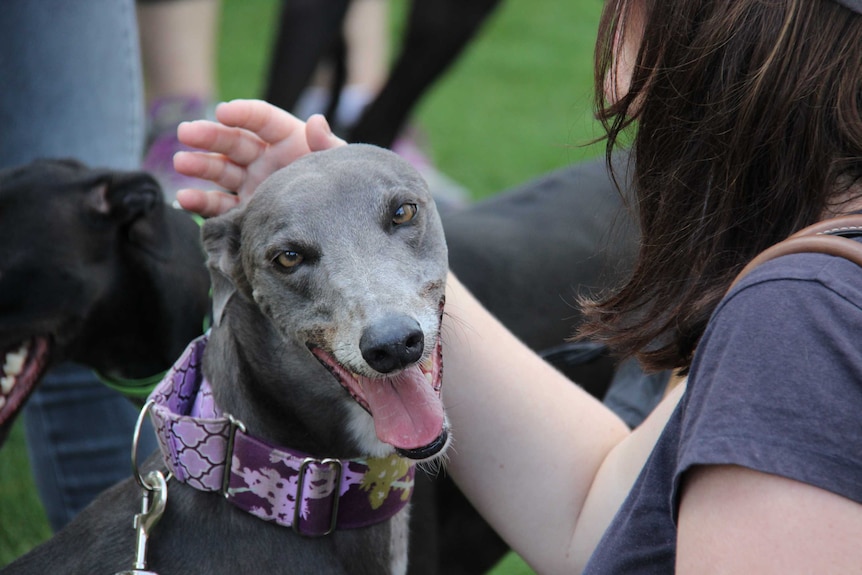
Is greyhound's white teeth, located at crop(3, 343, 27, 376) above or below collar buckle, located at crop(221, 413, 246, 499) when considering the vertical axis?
below

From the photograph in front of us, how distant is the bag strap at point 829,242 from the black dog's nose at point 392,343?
51 cm

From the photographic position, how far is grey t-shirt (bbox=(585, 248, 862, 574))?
1.10 metres

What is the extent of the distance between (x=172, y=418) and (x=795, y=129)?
1.10 meters

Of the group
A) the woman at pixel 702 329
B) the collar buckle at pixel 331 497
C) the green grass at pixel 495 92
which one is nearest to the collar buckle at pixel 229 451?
the collar buckle at pixel 331 497

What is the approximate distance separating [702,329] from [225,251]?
91 cm

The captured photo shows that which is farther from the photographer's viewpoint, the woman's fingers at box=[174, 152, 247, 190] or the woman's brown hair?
the woman's fingers at box=[174, 152, 247, 190]

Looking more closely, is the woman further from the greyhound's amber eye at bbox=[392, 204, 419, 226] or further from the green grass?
the green grass

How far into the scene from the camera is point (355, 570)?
180 centimetres

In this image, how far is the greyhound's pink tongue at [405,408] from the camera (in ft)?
5.31

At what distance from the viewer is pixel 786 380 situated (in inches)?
44.6

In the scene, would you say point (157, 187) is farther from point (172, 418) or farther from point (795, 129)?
point (795, 129)

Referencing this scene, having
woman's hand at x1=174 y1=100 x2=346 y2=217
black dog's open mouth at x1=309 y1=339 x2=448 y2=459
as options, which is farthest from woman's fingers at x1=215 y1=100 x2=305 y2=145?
black dog's open mouth at x1=309 y1=339 x2=448 y2=459

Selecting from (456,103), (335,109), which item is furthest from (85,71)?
(456,103)

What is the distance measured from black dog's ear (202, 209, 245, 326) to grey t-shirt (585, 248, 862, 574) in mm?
963
